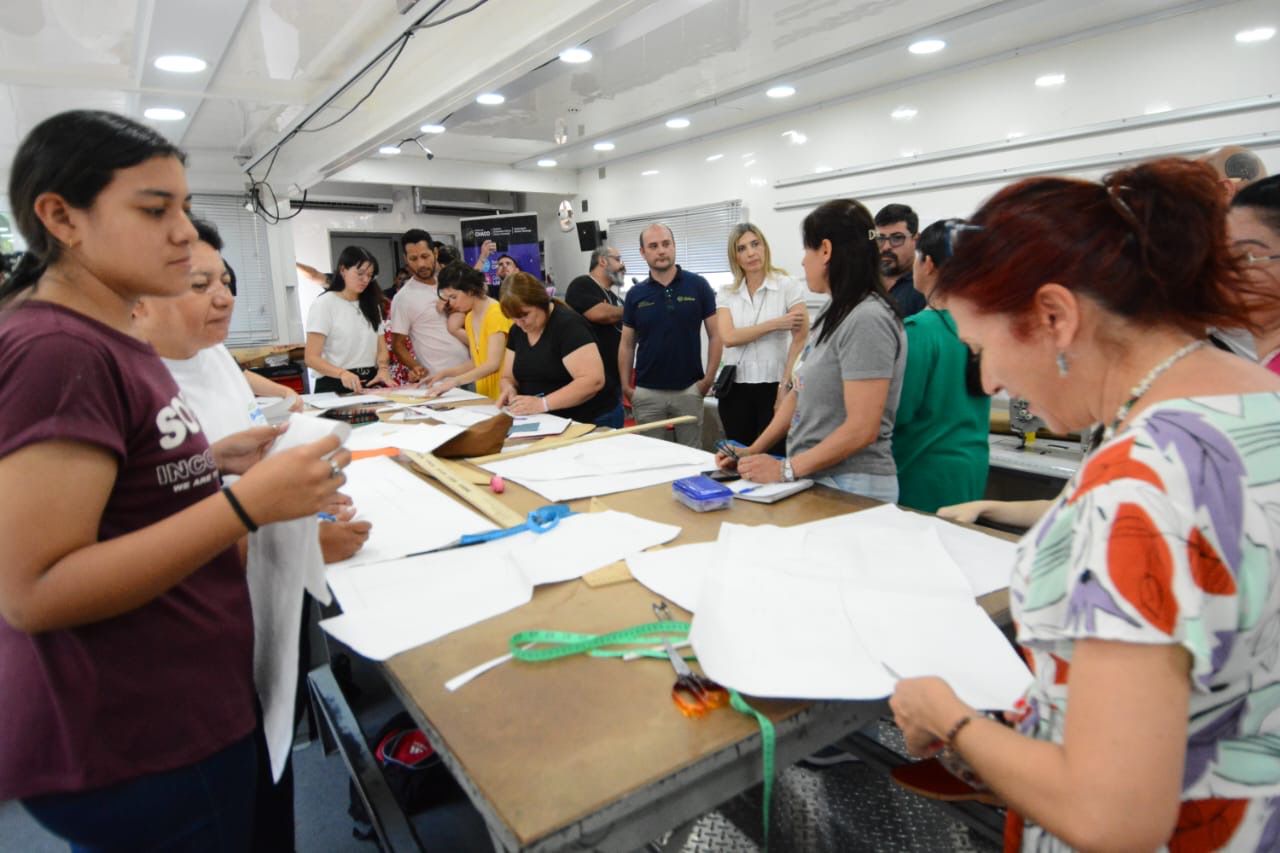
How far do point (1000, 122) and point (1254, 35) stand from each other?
128 centimetres

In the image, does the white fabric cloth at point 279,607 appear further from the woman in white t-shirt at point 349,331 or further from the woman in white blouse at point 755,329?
the woman in white blouse at point 755,329

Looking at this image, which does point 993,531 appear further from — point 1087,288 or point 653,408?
point 653,408

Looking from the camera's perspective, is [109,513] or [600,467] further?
[600,467]

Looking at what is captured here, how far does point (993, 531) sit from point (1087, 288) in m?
0.81

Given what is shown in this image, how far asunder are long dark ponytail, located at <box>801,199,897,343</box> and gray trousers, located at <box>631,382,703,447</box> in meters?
2.48

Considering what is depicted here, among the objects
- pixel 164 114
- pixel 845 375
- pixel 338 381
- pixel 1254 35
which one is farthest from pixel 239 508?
pixel 164 114

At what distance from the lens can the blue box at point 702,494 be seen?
5.16 ft

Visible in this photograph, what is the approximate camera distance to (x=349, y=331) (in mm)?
4195

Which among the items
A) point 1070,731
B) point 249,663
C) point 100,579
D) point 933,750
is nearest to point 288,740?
point 249,663

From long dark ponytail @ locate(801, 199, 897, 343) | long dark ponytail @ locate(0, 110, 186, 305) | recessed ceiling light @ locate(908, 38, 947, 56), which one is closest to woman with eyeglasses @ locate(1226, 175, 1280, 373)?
long dark ponytail @ locate(801, 199, 897, 343)

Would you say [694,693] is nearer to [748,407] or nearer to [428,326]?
[748,407]

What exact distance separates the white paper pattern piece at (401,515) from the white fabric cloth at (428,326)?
2.31 meters

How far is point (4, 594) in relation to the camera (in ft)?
2.42

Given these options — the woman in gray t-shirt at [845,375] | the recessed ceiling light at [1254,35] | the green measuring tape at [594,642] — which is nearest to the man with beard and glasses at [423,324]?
the woman in gray t-shirt at [845,375]
